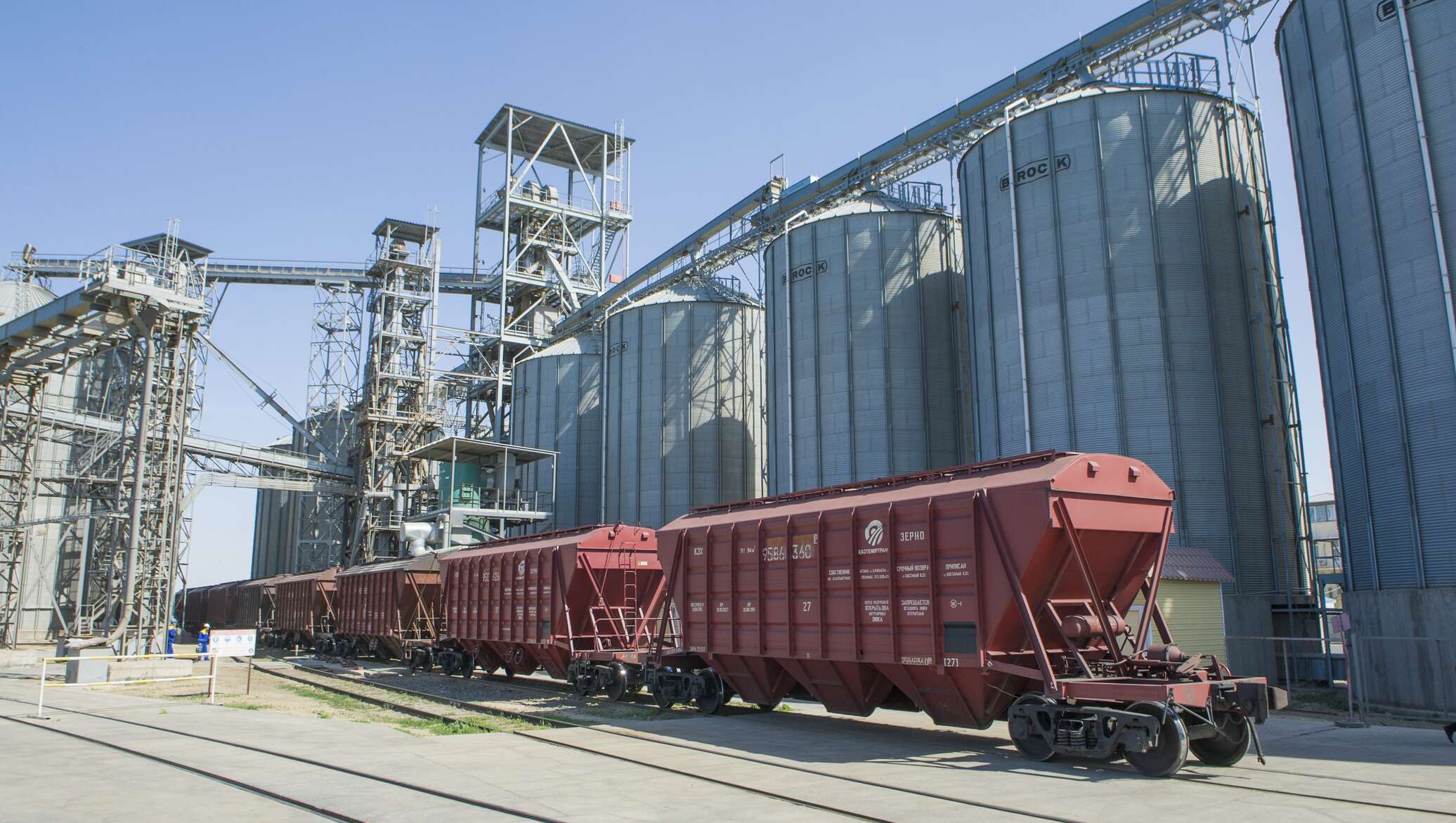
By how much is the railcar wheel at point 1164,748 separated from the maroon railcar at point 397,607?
24559 millimetres

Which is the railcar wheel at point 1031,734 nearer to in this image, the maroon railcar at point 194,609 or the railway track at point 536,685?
the railway track at point 536,685

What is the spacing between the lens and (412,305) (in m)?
61.8

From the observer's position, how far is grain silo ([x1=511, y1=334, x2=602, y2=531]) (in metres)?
55.2

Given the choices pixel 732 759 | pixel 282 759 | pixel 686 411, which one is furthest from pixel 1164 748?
pixel 686 411

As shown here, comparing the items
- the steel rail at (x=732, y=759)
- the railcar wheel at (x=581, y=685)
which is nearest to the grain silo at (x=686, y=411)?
the railcar wheel at (x=581, y=685)

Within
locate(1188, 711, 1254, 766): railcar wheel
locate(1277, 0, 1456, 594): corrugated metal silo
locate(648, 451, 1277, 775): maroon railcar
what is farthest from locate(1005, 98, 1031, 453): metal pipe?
locate(1188, 711, 1254, 766): railcar wheel

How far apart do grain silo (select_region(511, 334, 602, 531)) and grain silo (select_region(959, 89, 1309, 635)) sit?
1193 inches

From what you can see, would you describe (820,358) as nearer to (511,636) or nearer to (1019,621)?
(511,636)

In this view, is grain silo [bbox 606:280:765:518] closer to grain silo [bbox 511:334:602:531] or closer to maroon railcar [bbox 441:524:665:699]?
grain silo [bbox 511:334:602:531]

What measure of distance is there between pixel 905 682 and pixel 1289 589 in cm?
1633

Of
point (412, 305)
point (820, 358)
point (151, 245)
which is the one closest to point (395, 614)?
point (820, 358)

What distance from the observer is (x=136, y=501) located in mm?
30156

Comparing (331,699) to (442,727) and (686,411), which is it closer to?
(442,727)

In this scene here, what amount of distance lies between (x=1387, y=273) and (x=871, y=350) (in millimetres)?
17382
